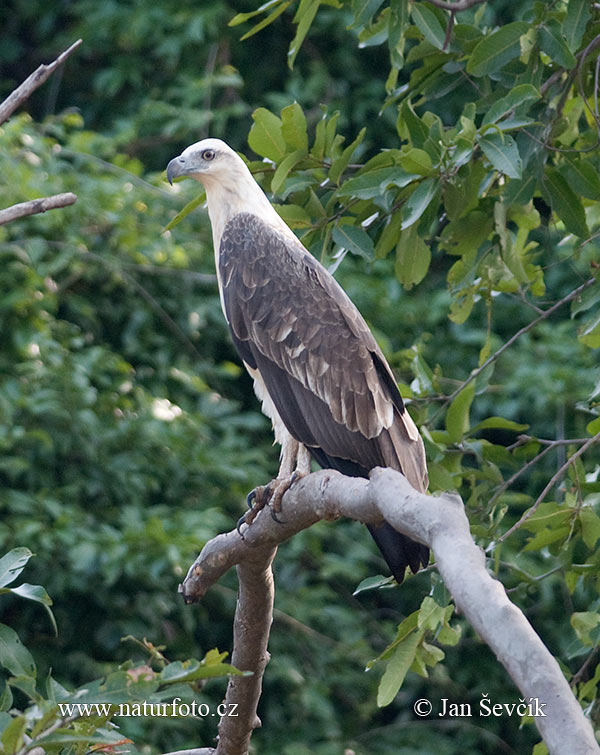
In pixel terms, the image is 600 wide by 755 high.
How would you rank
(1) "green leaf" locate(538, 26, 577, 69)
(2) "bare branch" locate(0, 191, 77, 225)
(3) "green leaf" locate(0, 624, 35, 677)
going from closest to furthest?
1. (3) "green leaf" locate(0, 624, 35, 677)
2. (2) "bare branch" locate(0, 191, 77, 225)
3. (1) "green leaf" locate(538, 26, 577, 69)

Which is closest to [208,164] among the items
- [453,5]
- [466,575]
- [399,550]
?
[453,5]

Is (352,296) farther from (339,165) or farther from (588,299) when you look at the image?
(588,299)

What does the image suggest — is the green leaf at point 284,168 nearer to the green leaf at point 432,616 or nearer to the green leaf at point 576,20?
the green leaf at point 576,20

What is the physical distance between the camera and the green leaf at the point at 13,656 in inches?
91.7

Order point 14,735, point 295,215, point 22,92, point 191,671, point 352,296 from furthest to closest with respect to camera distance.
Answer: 1. point 352,296
2. point 295,215
3. point 22,92
4. point 191,671
5. point 14,735

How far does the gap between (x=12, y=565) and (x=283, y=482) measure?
3.42 feet

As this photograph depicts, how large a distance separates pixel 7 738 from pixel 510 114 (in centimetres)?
215

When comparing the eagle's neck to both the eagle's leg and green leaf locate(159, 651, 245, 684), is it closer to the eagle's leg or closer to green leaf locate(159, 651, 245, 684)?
the eagle's leg

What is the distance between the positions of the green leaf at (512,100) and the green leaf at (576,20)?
8.8 inches

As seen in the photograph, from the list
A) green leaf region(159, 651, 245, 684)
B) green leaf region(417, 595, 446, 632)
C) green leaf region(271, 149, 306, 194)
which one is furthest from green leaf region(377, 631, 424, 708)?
green leaf region(271, 149, 306, 194)

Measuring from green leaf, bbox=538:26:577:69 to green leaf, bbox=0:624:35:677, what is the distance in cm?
201

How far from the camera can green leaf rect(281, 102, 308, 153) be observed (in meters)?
3.31

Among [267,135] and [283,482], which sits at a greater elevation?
[267,135]

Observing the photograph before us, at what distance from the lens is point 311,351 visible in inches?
141
